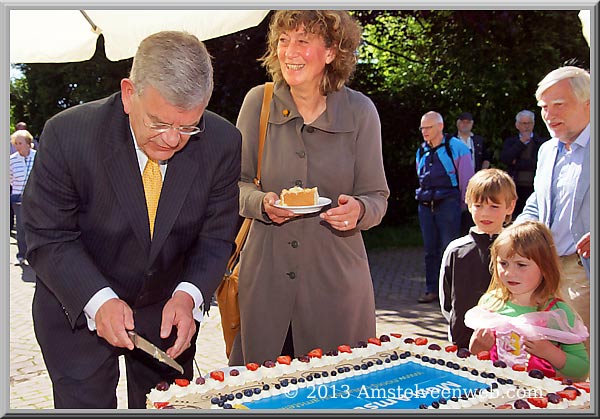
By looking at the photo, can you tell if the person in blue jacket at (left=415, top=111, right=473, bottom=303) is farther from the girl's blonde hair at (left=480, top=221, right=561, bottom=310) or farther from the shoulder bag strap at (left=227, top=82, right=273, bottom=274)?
the shoulder bag strap at (left=227, top=82, right=273, bottom=274)

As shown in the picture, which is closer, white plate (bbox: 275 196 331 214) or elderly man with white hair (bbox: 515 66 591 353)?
white plate (bbox: 275 196 331 214)

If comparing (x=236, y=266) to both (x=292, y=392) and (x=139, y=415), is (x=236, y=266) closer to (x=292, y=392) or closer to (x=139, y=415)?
(x=292, y=392)

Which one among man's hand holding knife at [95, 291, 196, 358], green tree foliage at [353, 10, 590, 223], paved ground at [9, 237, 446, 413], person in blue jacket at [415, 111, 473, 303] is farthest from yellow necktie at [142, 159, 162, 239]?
green tree foliage at [353, 10, 590, 223]

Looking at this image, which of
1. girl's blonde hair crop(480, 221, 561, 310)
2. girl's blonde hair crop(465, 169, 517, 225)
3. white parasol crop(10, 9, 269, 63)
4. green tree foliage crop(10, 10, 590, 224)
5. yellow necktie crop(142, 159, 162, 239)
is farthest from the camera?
green tree foliage crop(10, 10, 590, 224)

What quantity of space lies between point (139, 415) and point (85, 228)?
31.4 inches

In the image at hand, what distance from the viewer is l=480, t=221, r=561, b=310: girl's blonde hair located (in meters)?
3.18

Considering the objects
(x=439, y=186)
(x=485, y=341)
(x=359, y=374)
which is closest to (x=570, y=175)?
(x=485, y=341)

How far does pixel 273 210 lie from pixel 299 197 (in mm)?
119

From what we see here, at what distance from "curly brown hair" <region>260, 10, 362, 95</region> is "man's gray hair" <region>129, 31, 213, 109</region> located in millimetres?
900

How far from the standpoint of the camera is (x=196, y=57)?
226 cm

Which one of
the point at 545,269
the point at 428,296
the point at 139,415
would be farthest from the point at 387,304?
the point at 139,415

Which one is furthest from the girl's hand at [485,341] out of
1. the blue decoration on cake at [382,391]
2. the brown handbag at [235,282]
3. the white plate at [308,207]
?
the brown handbag at [235,282]

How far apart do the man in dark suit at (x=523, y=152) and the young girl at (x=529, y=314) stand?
6.67 meters

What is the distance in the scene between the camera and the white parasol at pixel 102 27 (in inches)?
162
